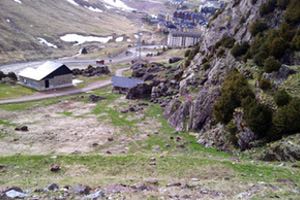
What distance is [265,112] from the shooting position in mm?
35000

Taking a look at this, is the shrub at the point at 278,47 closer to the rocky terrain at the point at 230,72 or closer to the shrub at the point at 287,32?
the rocky terrain at the point at 230,72

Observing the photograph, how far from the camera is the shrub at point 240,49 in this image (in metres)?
49.3

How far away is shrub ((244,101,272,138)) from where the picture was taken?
112ft

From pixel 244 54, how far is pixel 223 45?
6812 mm

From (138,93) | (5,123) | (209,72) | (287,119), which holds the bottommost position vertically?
(5,123)

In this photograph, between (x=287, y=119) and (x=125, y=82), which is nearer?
(x=287, y=119)

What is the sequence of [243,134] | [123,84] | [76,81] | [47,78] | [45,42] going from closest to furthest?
1. [243,134]
2. [123,84]
3. [47,78]
4. [76,81]
5. [45,42]

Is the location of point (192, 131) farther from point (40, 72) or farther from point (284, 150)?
point (40, 72)

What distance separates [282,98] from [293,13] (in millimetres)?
15341

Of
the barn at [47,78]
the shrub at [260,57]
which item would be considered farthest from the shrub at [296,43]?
the barn at [47,78]

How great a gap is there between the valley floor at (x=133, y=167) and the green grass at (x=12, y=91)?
2377cm

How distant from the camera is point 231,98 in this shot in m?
40.0

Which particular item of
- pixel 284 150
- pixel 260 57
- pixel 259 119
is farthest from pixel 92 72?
pixel 284 150

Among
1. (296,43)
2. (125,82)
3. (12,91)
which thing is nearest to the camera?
(296,43)
